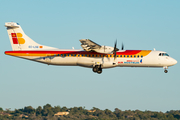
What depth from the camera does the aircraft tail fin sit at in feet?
171

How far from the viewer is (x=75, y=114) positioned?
14450cm

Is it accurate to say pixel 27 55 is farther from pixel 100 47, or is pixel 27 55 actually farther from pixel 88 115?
pixel 88 115

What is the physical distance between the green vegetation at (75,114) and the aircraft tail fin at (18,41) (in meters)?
88.6

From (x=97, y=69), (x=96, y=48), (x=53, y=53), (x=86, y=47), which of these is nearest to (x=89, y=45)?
(x=86, y=47)

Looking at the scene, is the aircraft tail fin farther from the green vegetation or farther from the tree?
the tree

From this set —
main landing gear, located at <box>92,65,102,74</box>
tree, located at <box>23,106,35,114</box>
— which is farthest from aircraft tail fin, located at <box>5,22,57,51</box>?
tree, located at <box>23,106,35,114</box>

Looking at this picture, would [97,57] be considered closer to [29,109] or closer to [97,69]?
[97,69]

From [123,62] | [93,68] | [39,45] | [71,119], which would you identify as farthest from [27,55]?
[71,119]

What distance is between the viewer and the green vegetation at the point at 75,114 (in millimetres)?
139500

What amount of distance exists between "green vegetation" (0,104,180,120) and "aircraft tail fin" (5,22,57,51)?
88.6 metres

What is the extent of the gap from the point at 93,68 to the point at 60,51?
19.8ft

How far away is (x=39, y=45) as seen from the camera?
172 ft

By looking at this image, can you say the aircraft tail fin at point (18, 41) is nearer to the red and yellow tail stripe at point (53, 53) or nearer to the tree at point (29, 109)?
the red and yellow tail stripe at point (53, 53)

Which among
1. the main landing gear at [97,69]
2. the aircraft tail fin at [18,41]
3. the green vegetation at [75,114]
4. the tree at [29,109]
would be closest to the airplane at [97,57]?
the main landing gear at [97,69]
